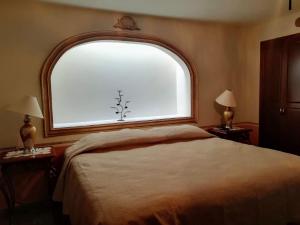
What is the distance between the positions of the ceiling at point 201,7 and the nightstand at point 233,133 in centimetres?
157

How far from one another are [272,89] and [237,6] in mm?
1310

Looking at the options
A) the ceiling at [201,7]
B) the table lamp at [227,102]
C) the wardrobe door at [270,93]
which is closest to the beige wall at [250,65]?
the wardrobe door at [270,93]

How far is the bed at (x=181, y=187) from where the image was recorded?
1396mm

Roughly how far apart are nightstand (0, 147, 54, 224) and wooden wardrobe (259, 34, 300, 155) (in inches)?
117

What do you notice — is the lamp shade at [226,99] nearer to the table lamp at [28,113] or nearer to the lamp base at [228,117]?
the lamp base at [228,117]

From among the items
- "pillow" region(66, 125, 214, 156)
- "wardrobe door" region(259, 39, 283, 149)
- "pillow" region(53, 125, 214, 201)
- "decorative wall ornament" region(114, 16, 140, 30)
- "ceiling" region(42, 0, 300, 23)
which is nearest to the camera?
"pillow" region(53, 125, 214, 201)

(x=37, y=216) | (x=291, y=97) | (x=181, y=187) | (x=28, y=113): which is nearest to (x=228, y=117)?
(x=291, y=97)

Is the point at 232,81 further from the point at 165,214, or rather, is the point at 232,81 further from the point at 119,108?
the point at 165,214

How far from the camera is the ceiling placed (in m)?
2.79

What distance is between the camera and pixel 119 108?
11.5ft

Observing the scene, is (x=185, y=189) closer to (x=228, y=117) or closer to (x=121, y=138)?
(x=121, y=138)

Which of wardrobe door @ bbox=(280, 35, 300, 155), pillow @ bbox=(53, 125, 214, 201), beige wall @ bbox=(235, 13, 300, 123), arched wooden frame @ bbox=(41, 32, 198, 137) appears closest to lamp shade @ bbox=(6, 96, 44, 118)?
arched wooden frame @ bbox=(41, 32, 198, 137)

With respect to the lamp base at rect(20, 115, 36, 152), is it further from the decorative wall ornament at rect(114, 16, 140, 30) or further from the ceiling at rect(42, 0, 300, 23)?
the decorative wall ornament at rect(114, 16, 140, 30)

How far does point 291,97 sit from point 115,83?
2.37m
